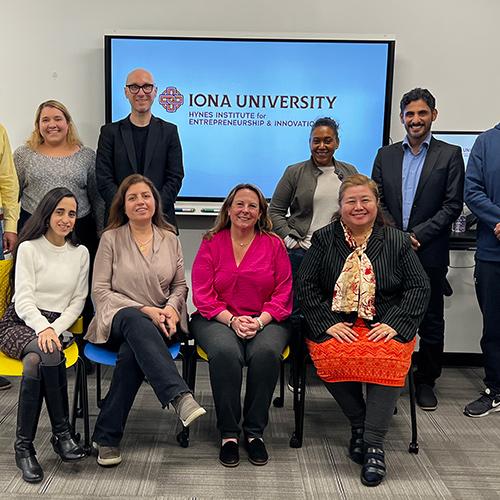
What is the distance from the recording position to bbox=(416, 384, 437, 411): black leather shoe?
3266mm

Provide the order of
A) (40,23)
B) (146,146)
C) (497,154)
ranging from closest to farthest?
(497,154) → (146,146) → (40,23)

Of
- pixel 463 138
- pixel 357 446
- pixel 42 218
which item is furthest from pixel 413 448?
pixel 463 138

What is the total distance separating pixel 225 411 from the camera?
2598 millimetres

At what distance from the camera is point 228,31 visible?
12.5 feet

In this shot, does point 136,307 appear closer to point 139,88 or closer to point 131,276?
point 131,276

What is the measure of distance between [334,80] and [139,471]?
2618mm

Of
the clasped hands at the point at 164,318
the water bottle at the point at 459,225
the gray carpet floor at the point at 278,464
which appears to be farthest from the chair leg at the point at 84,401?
the water bottle at the point at 459,225

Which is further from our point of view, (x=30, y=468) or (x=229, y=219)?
(x=229, y=219)

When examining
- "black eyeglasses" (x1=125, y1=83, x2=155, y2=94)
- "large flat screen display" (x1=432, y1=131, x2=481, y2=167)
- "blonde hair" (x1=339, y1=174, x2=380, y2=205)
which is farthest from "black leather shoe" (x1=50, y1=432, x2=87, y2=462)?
"large flat screen display" (x1=432, y1=131, x2=481, y2=167)

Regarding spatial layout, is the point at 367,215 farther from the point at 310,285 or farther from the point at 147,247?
the point at 147,247

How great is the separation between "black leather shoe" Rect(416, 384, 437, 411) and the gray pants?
3.54 ft

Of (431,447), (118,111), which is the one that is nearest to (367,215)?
(431,447)

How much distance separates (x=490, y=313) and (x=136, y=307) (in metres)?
1.87

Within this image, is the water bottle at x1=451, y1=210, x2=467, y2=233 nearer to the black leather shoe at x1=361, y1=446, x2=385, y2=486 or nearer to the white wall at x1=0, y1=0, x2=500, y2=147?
the white wall at x1=0, y1=0, x2=500, y2=147
